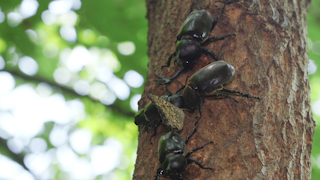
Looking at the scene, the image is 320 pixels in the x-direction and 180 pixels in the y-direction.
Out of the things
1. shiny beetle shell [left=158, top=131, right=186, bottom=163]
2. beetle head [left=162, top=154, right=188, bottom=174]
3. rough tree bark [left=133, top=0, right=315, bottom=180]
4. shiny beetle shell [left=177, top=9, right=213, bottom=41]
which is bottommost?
beetle head [left=162, top=154, right=188, bottom=174]

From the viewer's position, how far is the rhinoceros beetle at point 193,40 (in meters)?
1.89

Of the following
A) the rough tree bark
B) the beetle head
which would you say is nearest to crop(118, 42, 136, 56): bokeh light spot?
the rough tree bark

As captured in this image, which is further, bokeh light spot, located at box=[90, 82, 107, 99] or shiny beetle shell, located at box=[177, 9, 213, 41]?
bokeh light spot, located at box=[90, 82, 107, 99]

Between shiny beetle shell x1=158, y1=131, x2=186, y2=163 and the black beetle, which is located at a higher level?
the black beetle

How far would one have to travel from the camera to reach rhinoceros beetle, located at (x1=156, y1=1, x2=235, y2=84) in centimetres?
189

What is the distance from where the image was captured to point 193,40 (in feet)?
6.84

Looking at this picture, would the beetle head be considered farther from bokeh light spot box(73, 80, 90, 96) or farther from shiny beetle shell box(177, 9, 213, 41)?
bokeh light spot box(73, 80, 90, 96)

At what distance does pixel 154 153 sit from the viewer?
1700mm

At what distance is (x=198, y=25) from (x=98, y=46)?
314cm

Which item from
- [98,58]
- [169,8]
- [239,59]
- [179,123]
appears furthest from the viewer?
[98,58]

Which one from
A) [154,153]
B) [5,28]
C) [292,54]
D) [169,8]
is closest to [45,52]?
[5,28]

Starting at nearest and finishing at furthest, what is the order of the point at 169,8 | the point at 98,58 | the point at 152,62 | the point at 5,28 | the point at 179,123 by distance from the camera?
the point at 179,123 → the point at 152,62 → the point at 169,8 → the point at 5,28 → the point at 98,58

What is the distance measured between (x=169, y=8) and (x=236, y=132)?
4.68ft

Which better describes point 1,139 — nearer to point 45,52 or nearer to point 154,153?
point 45,52
